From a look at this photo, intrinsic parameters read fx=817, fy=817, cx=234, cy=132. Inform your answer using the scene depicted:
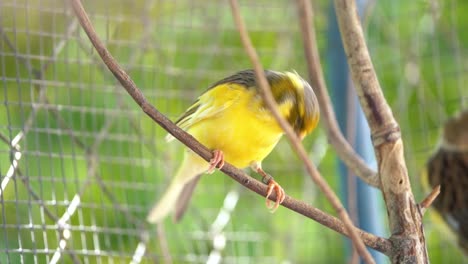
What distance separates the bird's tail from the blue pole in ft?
1.06

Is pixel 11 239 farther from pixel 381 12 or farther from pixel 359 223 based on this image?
Answer: pixel 381 12

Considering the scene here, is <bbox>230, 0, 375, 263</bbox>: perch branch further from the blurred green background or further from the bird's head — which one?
the blurred green background

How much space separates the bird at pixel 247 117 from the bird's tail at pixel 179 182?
12 mm

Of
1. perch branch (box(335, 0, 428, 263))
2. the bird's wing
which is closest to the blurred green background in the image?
the bird's wing

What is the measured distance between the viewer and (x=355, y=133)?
1562 millimetres

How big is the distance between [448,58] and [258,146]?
3.53 feet

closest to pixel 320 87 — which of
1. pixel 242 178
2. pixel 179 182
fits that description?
pixel 242 178

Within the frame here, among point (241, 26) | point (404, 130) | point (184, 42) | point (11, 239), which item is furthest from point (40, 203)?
point (404, 130)

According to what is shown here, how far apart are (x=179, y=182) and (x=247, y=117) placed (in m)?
0.23

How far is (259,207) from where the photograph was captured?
1.95 m

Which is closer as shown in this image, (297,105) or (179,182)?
(297,105)

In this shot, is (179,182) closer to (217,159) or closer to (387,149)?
(217,159)

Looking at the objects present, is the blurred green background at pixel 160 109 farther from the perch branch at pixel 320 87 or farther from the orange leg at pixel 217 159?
the perch branch at pixel 320 87

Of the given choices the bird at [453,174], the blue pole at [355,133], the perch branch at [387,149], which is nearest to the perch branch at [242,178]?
the perch branch at [387,149]
